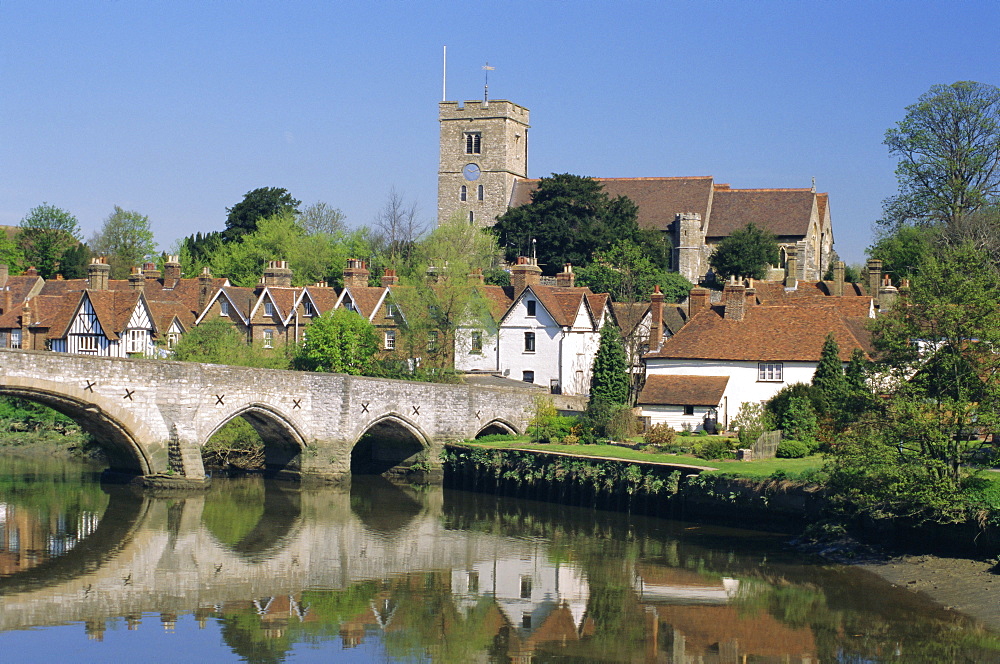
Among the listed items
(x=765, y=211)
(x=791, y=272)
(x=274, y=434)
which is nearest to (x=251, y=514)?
(x=274, y=434)

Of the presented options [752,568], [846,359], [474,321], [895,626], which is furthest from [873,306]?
[895,626]

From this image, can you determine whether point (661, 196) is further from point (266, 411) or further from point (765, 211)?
point (266, 411)

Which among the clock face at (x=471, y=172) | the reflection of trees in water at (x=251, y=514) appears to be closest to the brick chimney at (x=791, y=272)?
the clock face at (x=471, y=172)

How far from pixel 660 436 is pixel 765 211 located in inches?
1892

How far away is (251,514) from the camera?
135ft

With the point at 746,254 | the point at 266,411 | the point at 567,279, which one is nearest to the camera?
the point at 266,411

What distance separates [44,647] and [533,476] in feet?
72.9

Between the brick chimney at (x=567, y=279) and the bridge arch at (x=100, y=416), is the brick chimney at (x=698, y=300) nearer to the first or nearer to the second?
the brick chimney at (x=567, y=279)

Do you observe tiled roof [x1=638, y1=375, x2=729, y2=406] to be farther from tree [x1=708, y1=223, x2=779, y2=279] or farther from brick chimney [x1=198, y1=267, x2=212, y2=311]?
tree [x1=708, y1=223, x2=779, y2=279]

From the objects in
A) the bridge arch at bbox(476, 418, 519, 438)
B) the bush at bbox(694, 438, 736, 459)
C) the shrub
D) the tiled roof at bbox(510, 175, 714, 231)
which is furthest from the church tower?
the bush at bbox(694, 438, 736, 459)

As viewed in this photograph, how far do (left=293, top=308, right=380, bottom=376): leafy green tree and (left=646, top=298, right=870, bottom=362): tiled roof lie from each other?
12687 millimetres

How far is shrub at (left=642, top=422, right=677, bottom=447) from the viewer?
46.1 metres

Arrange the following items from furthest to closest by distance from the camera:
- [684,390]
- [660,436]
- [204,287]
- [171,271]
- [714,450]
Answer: [171,271]
[204,287]
[684,390]
[660,436]
[714,450]

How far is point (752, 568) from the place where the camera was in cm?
3316
